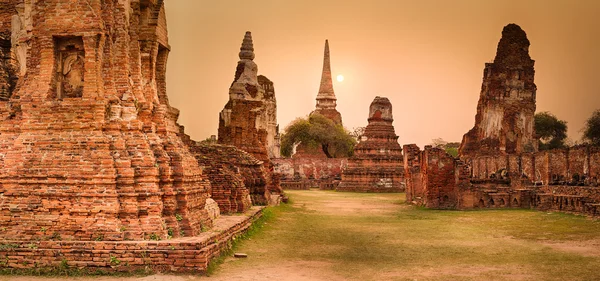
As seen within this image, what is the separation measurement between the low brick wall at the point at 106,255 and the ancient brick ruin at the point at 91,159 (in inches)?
0.5

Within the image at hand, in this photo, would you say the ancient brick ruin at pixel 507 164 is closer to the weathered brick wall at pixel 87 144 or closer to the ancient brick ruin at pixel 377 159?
the ancient brick ruin at pixel 377 159

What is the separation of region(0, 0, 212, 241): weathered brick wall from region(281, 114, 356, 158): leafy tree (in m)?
44.9

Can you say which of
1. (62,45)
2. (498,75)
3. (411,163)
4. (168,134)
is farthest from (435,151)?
(498,75)

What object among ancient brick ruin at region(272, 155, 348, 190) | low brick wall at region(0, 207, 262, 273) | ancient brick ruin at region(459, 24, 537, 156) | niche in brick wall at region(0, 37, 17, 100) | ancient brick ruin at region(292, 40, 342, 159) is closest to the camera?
low brick wall at region(0, 207, 262, 273)

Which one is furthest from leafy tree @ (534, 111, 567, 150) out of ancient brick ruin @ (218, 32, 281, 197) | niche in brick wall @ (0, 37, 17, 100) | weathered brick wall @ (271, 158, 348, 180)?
niche in brick wall @ (0, 37, 17, 100)

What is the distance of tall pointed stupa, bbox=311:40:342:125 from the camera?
62.1 m

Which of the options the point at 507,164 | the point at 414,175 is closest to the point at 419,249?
the point at 414,175

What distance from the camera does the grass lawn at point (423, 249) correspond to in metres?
8.40

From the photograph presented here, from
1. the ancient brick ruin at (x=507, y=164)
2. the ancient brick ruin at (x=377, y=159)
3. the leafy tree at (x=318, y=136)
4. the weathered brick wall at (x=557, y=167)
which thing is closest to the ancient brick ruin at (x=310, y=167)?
the ancient brick ruin at (x=377, y=159)

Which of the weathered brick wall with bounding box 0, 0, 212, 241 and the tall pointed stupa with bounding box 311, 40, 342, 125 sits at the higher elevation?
the tall pointed stupa with bounding box 311, 40, 342, 125

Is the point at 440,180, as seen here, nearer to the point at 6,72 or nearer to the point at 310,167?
the point at 6,72

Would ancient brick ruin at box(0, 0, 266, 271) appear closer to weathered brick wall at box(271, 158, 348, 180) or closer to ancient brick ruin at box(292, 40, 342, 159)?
weathered brick wall at box(271, 158, 348, 180)

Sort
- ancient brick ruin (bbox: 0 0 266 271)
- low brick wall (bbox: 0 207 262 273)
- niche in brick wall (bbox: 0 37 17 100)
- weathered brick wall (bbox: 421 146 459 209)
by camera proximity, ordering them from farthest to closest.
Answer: weathered brick wall (bbox: 421 146 459 209) < niche in brick wall (bbox: 0 37 17 100) < ancient brick ruin (bbox: 0 0 266 271) < low brick wall (bbox: 0 207 262 273)

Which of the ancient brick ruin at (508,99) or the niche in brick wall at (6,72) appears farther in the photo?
the ancient brick ruin at (508,99)
